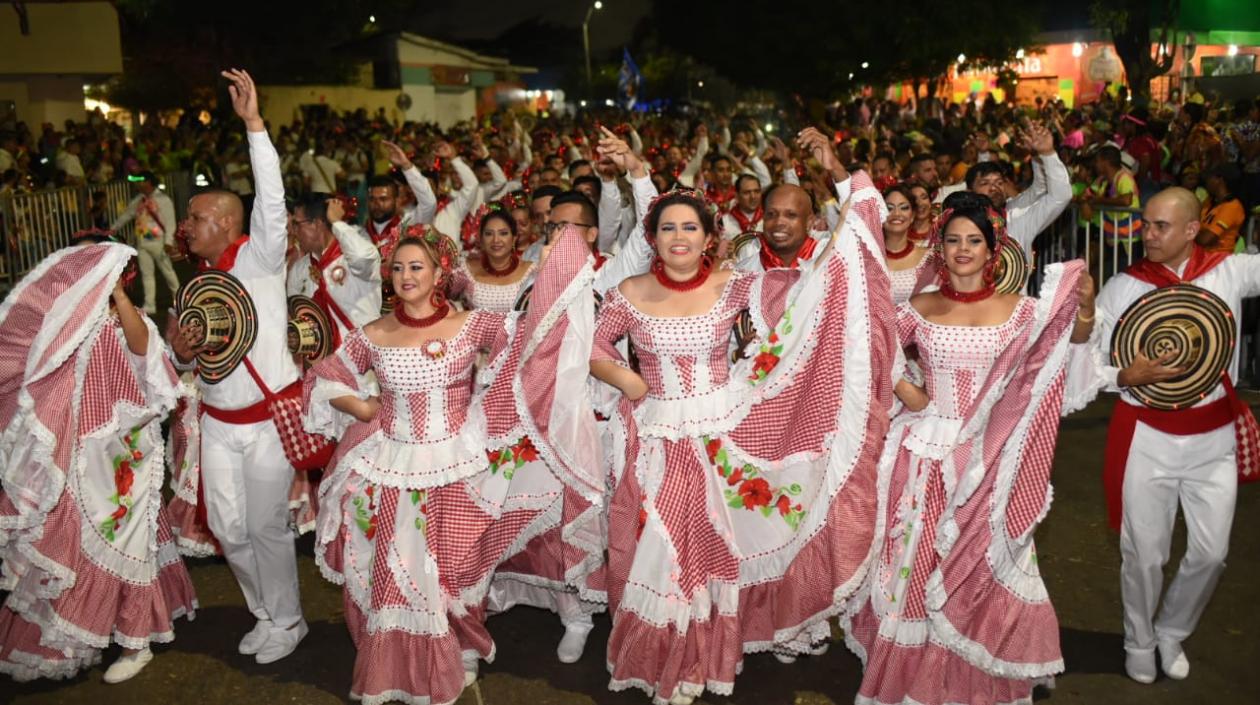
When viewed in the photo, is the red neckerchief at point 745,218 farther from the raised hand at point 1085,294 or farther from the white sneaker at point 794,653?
the raised hand at point 1085,294

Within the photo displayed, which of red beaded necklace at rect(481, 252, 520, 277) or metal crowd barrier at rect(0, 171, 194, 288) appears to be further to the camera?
metal crowd barrier at rect(0, 171, 194, 288)

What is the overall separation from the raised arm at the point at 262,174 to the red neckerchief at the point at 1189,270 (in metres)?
3.54

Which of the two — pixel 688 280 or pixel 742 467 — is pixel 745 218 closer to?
→ pixel 688 280

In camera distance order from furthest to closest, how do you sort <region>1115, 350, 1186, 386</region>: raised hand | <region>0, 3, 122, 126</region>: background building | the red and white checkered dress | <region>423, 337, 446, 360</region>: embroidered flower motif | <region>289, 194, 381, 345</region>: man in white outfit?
<region>0, 3, 122, 126</region>: background building
<region>289, 194, 381, 345</region>: man in white outfit
<region>423, 337, 446, 360</region>: embroidered flower motif
<region>1115, 350, 1186, 386</region>: raised hand
the red and white checkered dress

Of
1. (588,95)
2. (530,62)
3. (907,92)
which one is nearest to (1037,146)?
(907,92)

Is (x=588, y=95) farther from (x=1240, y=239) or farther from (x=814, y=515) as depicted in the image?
(x=814, y=515)

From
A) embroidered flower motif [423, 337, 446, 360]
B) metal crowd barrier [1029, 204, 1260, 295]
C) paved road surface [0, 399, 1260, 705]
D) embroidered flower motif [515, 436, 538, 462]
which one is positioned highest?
embroidered flower motif [423, 337, 446, 360]

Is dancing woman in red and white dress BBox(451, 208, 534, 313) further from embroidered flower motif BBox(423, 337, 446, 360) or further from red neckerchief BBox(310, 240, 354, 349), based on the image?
embroidered flower motif BBox(423, 337, 446, 360)

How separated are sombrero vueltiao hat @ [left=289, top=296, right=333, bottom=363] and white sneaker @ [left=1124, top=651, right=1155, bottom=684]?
387 cm

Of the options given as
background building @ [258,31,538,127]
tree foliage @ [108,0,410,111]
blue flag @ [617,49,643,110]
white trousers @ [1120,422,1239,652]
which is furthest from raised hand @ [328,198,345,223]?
blue flag @ [617,49,643,110]

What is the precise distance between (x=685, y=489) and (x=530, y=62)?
116m

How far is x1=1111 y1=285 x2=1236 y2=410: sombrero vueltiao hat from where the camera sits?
15.7 feet

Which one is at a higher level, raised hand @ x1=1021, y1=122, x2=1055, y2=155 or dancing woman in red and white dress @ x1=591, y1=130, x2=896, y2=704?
raised hand @ x1=1021, y1=122, x2=1055, y2=155

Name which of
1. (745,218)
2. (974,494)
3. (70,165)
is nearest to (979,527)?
(974,494)
